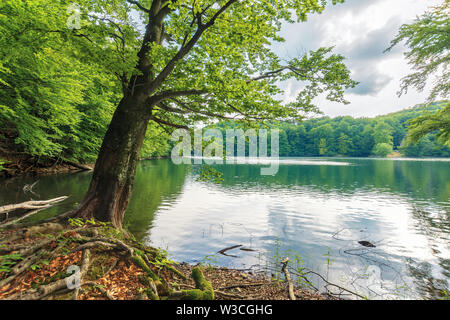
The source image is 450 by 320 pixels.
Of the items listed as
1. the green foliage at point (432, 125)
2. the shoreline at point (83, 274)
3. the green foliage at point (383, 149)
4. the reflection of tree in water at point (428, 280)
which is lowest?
the reflection of tree in water at point (428, 280)

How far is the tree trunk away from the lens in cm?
602

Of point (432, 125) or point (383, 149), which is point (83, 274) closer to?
point (432, 125)

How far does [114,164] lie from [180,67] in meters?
3.42

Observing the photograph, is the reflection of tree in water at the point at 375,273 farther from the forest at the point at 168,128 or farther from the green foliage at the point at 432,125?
the green foliage at the point at 432,125

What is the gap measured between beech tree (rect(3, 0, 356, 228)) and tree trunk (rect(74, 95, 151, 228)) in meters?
0.03

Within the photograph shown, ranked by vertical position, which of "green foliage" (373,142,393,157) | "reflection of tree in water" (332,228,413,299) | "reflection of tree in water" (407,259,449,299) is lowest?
"reflection of tree in water" (332,228,413,299)

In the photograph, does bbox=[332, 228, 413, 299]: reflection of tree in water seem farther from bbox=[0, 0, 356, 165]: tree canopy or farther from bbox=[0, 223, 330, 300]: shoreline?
bbox=[0, 0, 356, 165]: tree canopy

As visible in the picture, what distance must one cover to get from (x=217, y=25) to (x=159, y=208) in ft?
43.8

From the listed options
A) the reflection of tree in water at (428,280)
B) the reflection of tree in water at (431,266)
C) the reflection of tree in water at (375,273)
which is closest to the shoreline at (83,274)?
the reflection of tree in water at (375,273)

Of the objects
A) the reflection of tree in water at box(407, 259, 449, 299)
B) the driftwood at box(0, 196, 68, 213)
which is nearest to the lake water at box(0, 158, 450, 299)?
the reflection of tree in water at box(407, 259, 449, 299)

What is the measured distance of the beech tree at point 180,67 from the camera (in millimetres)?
5258

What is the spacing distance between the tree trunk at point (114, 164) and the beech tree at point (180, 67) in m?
0.03

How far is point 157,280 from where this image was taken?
4262mm
